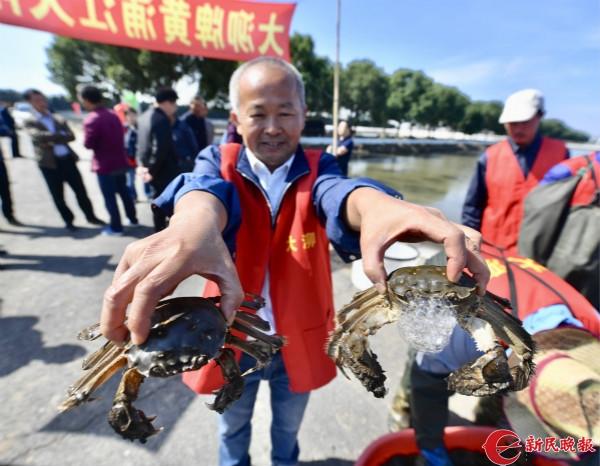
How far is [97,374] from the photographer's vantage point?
965 mm

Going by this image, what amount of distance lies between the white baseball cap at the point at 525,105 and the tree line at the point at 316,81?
23.6 metres

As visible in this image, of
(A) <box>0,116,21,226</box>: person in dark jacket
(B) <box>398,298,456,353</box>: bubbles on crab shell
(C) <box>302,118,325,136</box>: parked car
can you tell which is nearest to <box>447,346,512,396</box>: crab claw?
(B) <box>398,298,456,353</box>: bubbles on crab shell

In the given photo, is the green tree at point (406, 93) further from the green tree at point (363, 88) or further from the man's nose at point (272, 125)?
the man's nose at point (272, 125)

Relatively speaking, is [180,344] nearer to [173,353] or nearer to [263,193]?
[173,353]

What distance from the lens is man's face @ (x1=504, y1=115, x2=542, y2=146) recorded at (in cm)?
274

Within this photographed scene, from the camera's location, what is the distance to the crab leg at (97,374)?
935 millimetres

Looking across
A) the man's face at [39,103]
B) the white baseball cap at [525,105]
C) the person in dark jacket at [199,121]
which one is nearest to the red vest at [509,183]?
the white baseball cap at [525,105]

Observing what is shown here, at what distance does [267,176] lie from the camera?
1.38 m

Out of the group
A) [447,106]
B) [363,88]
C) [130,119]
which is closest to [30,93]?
[130,119]

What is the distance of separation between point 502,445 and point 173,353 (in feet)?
A: 5.21

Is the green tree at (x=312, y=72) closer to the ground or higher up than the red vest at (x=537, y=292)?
higher up

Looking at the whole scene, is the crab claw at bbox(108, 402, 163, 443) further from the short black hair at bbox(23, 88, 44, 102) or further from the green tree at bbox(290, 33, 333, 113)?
the green tree at bbox(290, 33, 333, 113)

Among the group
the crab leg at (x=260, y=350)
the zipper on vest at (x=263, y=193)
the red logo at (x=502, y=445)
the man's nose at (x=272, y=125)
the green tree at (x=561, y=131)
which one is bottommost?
the green tree at (x=561, y=131)

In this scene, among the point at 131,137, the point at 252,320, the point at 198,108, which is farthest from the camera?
the point at 131,137
